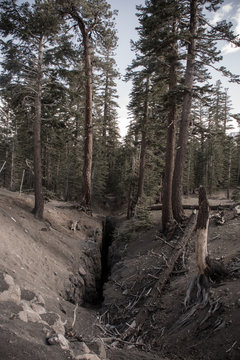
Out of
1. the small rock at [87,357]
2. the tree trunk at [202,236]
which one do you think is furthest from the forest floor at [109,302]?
the tree trunk at [202,236]

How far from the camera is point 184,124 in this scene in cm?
1079

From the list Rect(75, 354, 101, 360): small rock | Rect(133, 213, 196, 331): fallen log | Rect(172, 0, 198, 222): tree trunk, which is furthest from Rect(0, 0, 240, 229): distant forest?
Rect(75, 354, 101, 360): small rock

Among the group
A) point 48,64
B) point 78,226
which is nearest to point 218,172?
point 78,226

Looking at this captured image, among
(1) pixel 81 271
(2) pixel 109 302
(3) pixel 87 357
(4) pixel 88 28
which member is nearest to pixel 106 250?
(1) pixel 81 271

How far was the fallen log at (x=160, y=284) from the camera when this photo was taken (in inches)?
225

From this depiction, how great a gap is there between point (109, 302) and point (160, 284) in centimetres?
230

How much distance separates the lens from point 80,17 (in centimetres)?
1395

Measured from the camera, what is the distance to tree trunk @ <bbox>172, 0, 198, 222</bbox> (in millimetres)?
10141

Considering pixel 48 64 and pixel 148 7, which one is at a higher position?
pixel 148 7

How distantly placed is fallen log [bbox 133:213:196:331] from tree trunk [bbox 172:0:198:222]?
8.39 ft

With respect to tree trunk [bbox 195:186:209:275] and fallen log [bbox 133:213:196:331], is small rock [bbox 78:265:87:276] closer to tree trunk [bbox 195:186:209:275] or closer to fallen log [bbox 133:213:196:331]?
fallen log [bbox 133:213:196:331]

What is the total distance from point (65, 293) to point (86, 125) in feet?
37.3

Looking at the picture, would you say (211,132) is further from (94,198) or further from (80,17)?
(94,198)

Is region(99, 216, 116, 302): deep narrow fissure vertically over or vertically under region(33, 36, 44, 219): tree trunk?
under
